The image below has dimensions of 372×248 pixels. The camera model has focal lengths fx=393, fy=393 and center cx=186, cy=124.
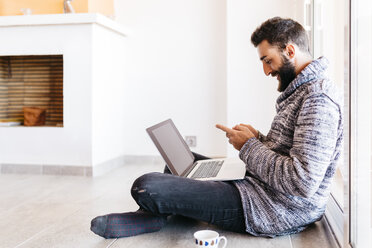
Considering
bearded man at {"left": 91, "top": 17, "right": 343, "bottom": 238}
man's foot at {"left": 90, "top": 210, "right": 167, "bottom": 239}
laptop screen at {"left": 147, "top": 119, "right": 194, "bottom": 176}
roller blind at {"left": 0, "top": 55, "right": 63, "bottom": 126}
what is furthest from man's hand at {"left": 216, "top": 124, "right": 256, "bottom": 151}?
roller blind at {"left": 0, "top": 55, "right": 63, "bottom": 126}

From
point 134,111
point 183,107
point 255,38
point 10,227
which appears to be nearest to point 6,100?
point 134,111

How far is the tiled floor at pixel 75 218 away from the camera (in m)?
1.59

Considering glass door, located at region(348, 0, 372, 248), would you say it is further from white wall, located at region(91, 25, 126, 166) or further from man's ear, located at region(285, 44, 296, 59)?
white wall, located at region(91, 25, 126, 166)

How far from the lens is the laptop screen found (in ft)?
5.59

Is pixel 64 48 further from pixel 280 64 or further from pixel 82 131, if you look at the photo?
pixel 280 64

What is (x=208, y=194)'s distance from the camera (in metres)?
1.52

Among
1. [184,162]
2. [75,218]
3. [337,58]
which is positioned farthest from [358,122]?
[75,218]

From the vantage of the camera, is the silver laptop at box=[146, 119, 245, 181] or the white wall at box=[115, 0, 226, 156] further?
the white wall at box=[115, 0, 226, 156]

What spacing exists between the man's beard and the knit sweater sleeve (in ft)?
0.57

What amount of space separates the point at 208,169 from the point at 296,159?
607 mm

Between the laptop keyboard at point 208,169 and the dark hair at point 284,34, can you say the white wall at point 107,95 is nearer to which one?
the laptop keyboard at point 208,169

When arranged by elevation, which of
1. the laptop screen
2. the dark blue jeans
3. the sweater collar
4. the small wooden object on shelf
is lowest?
the dark blue jeans

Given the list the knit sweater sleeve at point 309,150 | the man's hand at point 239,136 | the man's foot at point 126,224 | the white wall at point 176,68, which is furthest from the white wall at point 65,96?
the knit sweater sleeve at point 309,150

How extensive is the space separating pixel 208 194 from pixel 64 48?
2.03 metres
